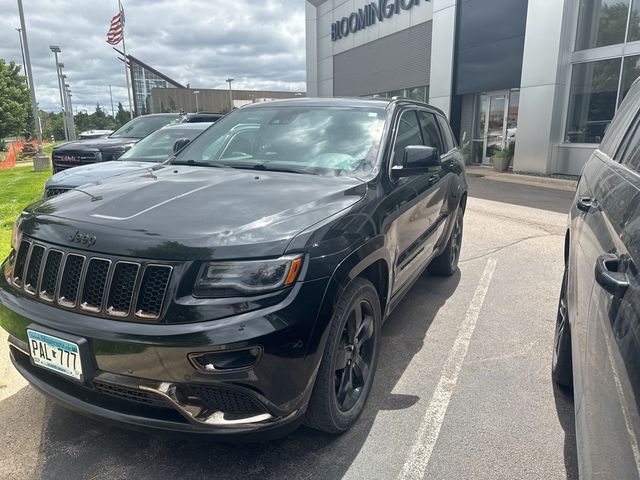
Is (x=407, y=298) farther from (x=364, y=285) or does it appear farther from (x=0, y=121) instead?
(x=0, y=121)

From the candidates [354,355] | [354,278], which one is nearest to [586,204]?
[354,278]

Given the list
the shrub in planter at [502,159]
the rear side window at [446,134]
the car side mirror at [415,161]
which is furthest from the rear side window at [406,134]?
the shrub in planter at [502,159]

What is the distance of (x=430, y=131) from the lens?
4.80 m

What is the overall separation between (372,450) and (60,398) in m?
1.56

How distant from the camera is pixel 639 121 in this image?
2.62 metres

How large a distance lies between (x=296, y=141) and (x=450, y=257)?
2637 millimetres

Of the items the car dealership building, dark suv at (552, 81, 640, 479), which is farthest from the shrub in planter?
dark suv at (552, 81, 640, 479)

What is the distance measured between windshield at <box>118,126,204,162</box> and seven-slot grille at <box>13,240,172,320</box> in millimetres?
4897

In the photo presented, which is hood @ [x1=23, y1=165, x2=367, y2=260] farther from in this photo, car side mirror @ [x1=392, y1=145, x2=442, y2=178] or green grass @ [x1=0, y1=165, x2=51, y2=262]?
green grass @ [x1=0, y1=165, x2=51, y2=262]

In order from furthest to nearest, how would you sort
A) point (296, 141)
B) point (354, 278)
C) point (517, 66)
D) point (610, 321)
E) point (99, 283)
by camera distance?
1. point (517, 66)
2. point (296, 141)
3. point (354, 278)
4. point (99, 283)
5. point (610, 321)

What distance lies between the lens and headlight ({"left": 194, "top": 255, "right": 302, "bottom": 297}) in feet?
6.90

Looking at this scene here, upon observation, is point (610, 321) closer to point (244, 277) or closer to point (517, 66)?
point (244, 277)

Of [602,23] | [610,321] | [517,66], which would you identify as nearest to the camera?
[610,321]

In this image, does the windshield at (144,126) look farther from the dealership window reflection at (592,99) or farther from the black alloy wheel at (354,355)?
the dealership window reflection at (592,99)
